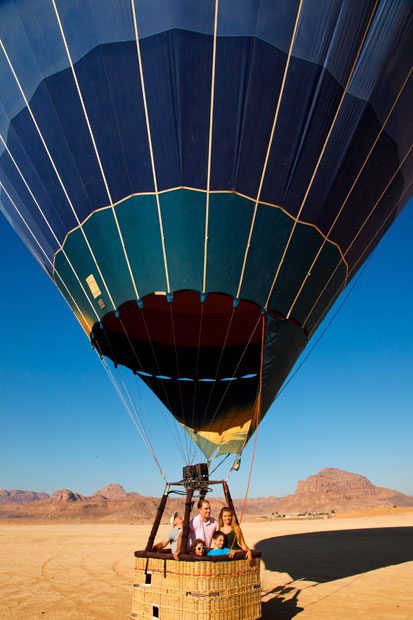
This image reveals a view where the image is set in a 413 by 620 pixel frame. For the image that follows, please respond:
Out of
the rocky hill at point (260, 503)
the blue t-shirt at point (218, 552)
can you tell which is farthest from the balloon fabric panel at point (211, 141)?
the rocky hill at point (260, 503)

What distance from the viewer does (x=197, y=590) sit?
4207mm

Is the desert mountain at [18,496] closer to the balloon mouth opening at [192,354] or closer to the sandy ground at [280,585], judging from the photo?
the sandy ground at [280,585]

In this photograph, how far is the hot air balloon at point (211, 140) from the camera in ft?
18.4

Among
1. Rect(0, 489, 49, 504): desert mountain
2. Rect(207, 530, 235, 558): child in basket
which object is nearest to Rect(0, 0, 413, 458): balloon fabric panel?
Rect(207, 530, 235, 558): child in basket

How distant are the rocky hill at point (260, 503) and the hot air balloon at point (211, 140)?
52.7 meters

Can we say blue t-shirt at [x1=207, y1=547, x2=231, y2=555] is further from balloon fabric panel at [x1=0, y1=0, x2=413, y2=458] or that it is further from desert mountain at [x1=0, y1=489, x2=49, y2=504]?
desert mountain at [x1=0, y1=489, x2=49, y2=504]

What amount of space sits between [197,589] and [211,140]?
5373mm

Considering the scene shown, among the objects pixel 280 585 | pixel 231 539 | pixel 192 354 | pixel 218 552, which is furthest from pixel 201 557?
pixel 192 354

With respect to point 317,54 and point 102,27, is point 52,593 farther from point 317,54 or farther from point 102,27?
point 317,54

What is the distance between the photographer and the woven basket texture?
13.8 ft

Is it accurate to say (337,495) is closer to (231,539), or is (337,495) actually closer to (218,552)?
(231,539)

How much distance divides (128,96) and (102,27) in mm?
934

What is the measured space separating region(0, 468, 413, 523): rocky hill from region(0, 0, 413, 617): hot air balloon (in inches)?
2076

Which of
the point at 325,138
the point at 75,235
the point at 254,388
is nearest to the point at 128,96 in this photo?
the point at 75,235
